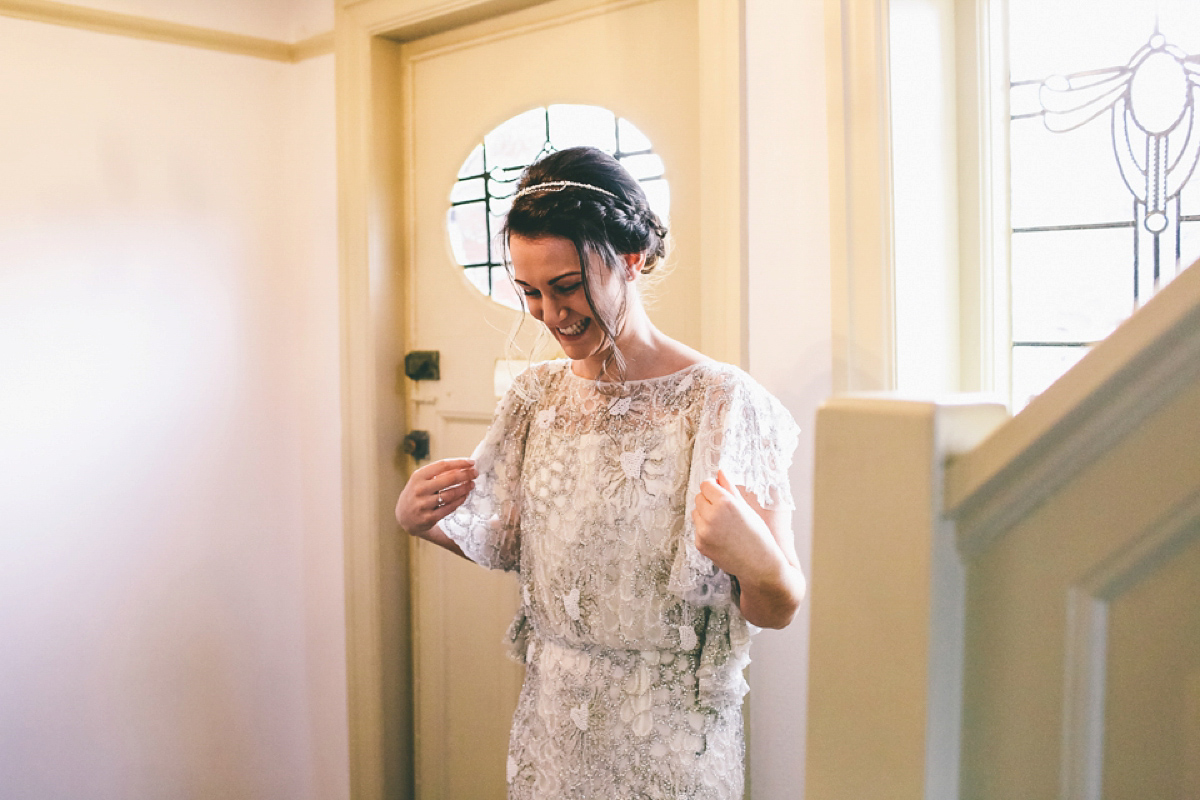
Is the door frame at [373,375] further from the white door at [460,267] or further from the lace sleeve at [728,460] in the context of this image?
the lace sleeve at [728,460]

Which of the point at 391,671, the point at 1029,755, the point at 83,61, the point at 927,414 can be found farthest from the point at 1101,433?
the point at 83,61

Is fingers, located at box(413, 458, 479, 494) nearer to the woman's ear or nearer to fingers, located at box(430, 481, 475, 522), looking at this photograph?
fingers, located at box(430, 481, 475, 522)

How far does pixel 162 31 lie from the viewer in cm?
221

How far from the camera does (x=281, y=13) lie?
2428mm

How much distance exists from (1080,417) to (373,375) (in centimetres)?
204

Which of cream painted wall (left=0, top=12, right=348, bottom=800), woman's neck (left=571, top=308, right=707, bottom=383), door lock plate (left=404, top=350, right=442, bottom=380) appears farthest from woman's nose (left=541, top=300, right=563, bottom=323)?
cream painted wall (left=0, top=12, right=348, bottom=800)

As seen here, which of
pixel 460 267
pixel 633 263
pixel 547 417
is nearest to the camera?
pixel 633 263

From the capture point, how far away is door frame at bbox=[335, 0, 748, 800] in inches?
89.0

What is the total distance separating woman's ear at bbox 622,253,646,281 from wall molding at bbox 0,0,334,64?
4.95ft

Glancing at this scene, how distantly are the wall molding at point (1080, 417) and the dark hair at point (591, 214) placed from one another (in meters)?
0.78

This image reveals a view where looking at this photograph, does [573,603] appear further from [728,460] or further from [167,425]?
[167,425]

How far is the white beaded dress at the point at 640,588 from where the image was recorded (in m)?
1.22

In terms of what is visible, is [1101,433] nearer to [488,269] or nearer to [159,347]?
[488,269]

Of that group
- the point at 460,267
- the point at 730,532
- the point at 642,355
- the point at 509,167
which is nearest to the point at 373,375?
the point at 460,267
